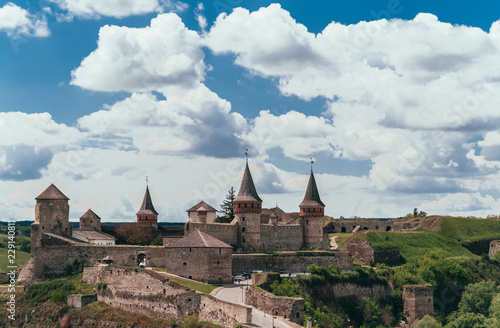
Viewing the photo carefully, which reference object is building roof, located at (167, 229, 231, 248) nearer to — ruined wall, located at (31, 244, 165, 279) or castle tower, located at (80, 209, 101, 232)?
ruined wall, located at (31, 244, 165, 279)

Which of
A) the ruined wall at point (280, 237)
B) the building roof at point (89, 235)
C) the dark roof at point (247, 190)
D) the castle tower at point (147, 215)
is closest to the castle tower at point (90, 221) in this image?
the building roof at point (89, 235)

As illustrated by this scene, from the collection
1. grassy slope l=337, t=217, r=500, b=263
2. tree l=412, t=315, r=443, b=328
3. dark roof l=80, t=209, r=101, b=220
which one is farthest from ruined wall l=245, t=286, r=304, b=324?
grassy slope l=337, t=217, r=500, b=263

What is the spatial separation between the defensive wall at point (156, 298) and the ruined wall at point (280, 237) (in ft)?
79.8

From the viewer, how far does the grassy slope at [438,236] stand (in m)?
95.1

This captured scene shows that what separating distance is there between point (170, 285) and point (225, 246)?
32.0 feet

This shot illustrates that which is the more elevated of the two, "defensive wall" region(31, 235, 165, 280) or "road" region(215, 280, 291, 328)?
"defensive wall" region(31, 235, 165, 280)

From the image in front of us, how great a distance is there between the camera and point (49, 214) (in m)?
70.4

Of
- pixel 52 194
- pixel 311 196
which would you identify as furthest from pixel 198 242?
pixel 311 196

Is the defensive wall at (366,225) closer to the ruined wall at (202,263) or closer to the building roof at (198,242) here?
the building roof at (198,242)

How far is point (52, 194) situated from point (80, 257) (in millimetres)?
8666

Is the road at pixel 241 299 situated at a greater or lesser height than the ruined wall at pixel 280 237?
lesser

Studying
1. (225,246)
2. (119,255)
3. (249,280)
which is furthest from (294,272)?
(119,255)

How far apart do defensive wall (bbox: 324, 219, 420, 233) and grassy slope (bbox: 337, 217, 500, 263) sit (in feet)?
12.0

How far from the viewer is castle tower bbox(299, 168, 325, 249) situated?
85250 mm
